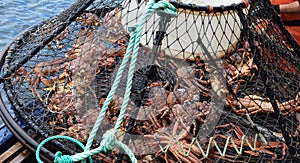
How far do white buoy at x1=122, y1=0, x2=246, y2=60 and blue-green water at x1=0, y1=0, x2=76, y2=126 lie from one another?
2.77 meters

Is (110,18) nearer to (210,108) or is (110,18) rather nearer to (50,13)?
(210,108)

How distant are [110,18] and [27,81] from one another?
2.39ft

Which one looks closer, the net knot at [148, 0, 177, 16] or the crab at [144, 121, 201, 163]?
the net knot at [148, 0, 177, 16]

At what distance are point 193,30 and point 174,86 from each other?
416mm

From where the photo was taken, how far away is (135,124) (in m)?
2.02

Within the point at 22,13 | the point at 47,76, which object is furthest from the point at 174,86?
the point at 22,13

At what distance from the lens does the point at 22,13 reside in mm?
5105

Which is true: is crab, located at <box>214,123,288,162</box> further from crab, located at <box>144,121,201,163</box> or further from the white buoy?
the white buoy

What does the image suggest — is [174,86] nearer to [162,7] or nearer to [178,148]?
[178,148]

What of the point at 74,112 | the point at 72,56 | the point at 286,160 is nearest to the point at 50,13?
the point at 72,56

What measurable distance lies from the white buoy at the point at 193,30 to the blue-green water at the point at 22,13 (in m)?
2.77

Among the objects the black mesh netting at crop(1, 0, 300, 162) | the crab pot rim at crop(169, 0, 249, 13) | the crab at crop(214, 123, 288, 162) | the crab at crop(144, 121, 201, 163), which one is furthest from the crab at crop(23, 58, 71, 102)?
the crab at crop(214, 123, 288, 162)

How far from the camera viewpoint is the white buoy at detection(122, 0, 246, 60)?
2.02m

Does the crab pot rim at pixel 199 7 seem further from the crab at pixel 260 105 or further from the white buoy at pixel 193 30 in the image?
the crab at pixel 260 105
